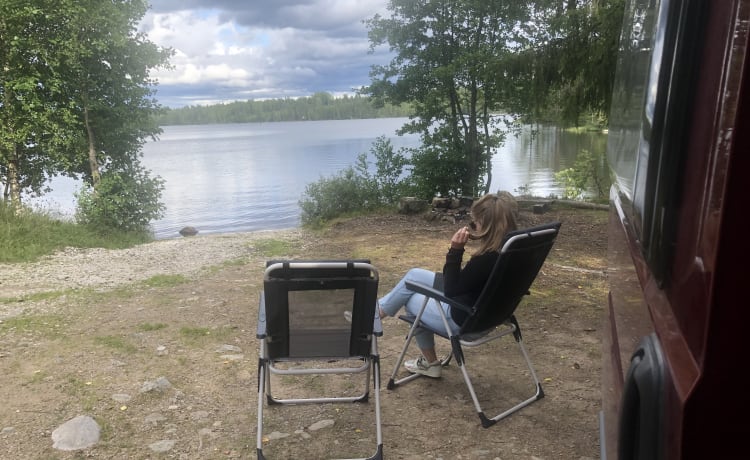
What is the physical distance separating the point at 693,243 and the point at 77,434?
3.42 meters

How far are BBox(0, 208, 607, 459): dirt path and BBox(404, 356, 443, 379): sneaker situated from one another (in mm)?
68

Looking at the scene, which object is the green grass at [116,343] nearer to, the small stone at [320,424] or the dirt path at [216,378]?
the dirt path at [216,378]

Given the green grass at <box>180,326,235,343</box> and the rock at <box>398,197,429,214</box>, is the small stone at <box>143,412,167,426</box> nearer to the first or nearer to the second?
the green grass at <box>180,326,235,343</box>

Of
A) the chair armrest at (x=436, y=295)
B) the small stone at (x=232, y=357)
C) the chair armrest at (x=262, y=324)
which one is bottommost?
the small stone at (x=232, y=357)

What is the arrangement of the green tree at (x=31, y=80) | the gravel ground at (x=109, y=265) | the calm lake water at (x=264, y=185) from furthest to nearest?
the calm lake water at (x=264, y=185), the green tree at (x=31, y=80), the gravel ground at (x=109, y=265)

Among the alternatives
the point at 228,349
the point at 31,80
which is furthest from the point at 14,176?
the point at 228,349

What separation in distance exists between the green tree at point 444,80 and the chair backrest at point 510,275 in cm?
1141

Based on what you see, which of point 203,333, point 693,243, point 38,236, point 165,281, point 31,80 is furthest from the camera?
point 31,80

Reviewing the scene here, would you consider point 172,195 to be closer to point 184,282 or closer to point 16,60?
point 16,60

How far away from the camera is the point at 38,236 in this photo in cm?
928

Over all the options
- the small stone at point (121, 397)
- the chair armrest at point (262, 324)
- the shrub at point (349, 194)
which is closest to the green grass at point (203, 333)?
the small stone at point (121, 397)

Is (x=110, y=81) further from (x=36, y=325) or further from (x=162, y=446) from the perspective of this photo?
(x=162, y=446)

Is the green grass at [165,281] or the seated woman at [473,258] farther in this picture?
the green grass at [165,281]

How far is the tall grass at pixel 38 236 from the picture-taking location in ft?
27.7
